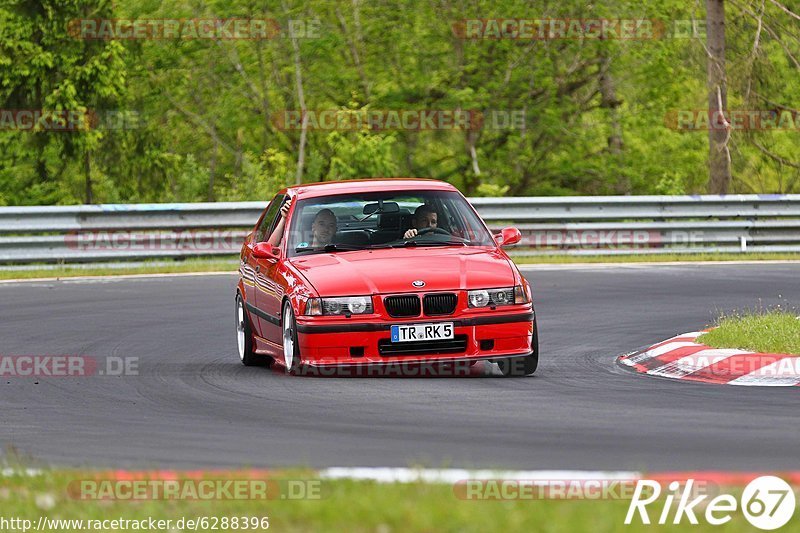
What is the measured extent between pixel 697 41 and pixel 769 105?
3425mm

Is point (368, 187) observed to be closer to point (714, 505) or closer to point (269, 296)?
point (269, 296)

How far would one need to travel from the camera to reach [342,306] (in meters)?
10.7

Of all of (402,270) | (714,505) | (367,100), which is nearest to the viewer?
(714,505)

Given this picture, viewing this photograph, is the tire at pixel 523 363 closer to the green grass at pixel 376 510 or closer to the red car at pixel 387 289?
the red car at pixel 387 289

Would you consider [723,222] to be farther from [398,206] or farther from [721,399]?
[721,399]

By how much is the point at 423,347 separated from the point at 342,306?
0.66 m

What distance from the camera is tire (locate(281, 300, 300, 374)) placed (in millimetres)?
10930

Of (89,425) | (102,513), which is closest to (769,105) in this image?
(89,425)

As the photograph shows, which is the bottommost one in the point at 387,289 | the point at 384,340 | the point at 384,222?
the point at 384,340

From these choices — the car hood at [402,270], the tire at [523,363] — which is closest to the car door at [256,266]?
the car hood at [402,270]

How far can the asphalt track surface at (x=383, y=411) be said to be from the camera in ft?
Result: 24.3

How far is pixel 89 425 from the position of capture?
8.84m

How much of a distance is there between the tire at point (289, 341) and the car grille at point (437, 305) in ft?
3.24

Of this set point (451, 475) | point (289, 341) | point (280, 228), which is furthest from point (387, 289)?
point (451, 475)
